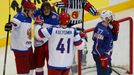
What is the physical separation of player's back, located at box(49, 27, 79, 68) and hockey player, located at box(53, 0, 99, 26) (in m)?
1.00

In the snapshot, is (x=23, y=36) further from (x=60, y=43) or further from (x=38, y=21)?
(x=60, y=43)

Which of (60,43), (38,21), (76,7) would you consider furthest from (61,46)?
(76,7)

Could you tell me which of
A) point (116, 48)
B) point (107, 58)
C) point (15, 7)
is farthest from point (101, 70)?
point (15, 7)

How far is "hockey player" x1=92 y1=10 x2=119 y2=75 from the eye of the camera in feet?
16.1

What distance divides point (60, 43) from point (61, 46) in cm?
3

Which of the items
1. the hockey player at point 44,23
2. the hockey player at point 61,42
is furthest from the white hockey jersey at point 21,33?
the hockey player at point 61,42

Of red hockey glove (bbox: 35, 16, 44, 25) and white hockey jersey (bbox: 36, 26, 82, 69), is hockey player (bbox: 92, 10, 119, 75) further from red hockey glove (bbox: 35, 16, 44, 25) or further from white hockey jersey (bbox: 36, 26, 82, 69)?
red hockey glove (bbox: 35, 16, 44, 25)

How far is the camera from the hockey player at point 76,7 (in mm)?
5496

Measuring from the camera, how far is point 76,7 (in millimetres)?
5641

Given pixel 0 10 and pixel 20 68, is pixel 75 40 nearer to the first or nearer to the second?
pixel 20 68


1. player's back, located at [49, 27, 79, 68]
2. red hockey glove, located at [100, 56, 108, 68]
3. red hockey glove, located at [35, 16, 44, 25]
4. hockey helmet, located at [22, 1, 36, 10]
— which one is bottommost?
red hockey glove, located at [100, 56, 108, 68]

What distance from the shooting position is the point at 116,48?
6672 mm

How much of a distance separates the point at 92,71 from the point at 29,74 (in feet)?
3.27

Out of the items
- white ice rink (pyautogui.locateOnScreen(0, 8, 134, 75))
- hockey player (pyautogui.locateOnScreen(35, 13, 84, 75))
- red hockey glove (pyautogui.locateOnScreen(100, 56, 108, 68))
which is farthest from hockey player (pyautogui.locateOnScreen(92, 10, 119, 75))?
white ice rink (pyautogui.locateOnScreen(0, 8, 134, 75))
